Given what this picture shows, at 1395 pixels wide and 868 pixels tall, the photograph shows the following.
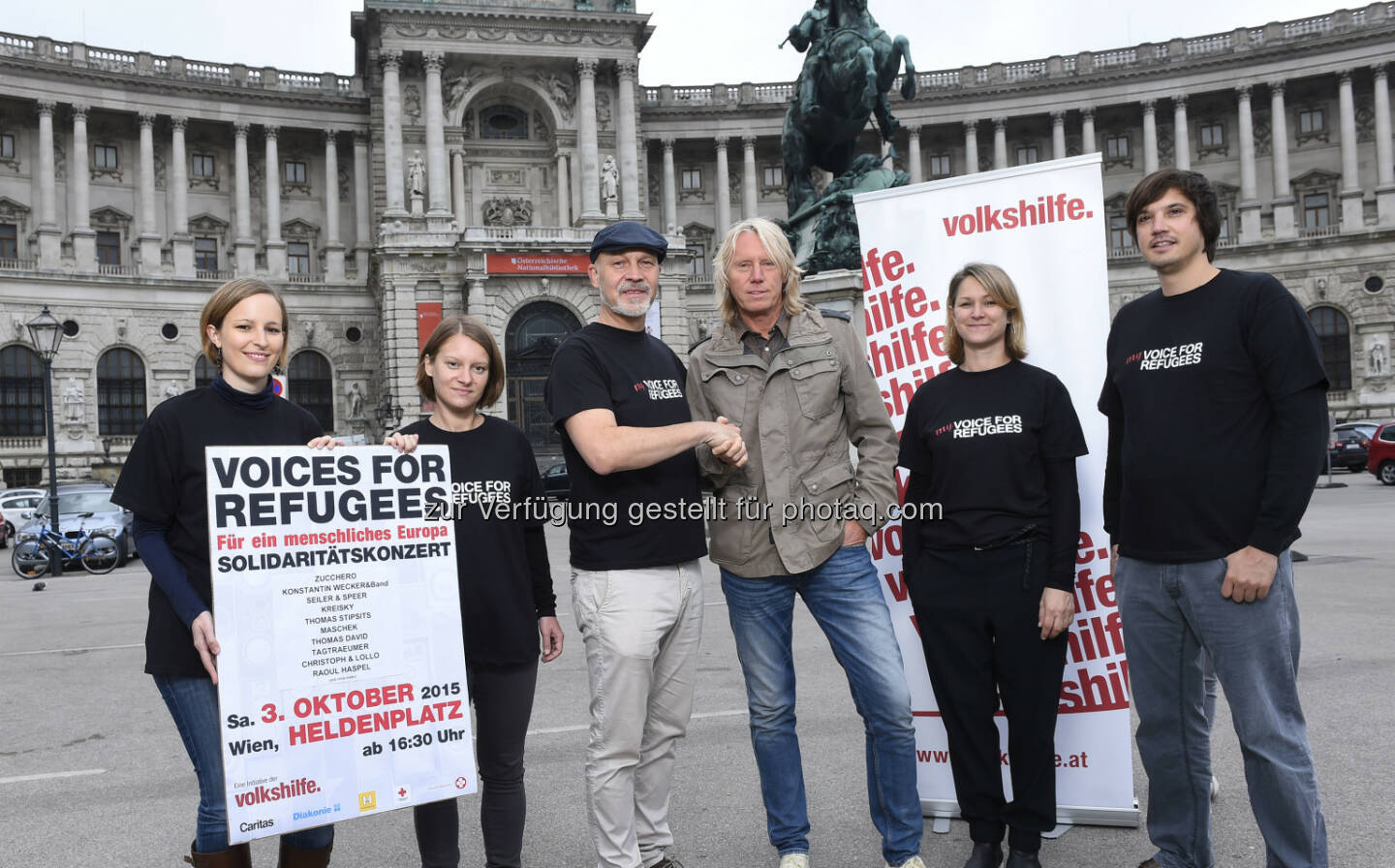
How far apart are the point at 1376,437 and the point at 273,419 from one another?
2965 centimetres

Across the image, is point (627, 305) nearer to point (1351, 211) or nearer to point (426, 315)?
point (426, 315)

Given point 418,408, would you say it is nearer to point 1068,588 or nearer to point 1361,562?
point 1361,562

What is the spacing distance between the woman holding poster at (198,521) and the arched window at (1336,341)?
2101 inches

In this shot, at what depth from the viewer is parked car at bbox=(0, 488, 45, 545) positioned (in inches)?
1075

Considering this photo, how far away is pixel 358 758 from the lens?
3.62 meters

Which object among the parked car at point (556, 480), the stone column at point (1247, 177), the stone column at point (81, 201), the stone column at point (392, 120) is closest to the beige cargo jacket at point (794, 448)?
the parked car at point (556, 480)

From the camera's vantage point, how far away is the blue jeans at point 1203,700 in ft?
11.4

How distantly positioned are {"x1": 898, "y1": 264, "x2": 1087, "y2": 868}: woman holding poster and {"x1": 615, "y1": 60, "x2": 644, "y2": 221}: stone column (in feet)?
153

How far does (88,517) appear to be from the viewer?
67.8 feet

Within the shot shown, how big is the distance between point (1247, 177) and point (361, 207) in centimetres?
4305

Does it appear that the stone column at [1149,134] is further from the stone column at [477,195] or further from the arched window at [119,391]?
the arched window at [119,391]

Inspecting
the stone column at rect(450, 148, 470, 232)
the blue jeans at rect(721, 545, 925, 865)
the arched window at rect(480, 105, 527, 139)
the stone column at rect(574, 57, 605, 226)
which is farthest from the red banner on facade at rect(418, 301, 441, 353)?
the blue jeans at rect(721, 545, 925, 865)

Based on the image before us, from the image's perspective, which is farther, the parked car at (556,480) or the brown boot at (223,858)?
the parked car at (556,480)

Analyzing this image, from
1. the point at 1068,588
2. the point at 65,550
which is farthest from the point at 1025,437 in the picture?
the point at 65,550
